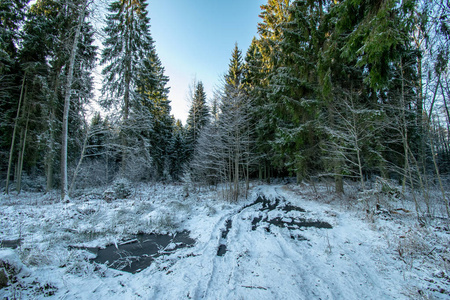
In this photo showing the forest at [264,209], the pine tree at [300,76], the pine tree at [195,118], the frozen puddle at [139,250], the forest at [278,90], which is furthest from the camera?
the pine tree at [195,118]

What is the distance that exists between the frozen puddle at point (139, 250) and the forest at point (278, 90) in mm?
5629

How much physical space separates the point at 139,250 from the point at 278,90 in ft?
34.1

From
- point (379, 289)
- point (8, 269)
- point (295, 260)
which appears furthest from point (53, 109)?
point (379, 289)

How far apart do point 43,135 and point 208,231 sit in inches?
531

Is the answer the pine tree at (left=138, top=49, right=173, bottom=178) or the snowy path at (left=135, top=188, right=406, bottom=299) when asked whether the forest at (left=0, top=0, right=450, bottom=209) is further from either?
the pine tree at (left=138, top=49, right=173, bottom=178)

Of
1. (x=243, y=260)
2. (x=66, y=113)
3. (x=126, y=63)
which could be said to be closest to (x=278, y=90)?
(x=243, y=260)

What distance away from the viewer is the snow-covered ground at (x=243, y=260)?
2.51 m

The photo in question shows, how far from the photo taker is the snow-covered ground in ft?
8.23

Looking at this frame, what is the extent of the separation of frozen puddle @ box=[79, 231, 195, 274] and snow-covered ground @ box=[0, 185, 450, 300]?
0.21 meters

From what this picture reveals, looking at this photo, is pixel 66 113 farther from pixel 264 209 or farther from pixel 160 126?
pixel 160 126

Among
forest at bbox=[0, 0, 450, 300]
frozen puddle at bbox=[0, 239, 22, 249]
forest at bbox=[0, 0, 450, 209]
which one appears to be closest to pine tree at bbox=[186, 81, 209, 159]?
forest at bbox=[0, 0, 450, 209]

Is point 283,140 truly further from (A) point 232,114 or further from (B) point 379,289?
(B) point 379,289

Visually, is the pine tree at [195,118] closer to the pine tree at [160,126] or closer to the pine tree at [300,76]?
the pine tree at [160,126]

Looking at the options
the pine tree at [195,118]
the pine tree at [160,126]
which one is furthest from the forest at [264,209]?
the pine tree at [195,118]
